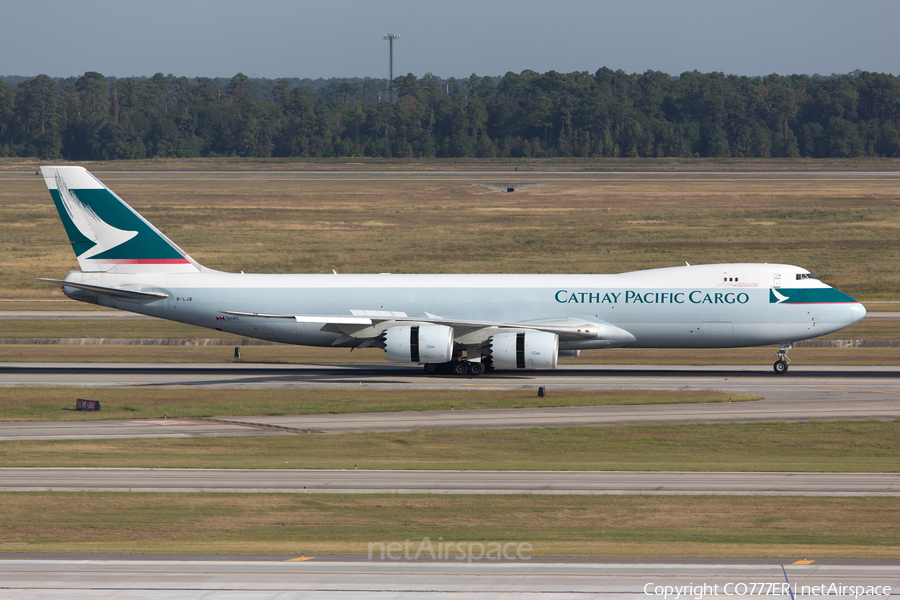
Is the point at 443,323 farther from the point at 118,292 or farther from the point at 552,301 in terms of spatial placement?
the point at 118,292

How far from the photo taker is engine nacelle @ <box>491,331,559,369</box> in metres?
46.2

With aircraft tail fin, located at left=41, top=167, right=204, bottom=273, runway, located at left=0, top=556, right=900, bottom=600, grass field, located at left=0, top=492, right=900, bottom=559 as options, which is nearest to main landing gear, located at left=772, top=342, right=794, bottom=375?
grass field, located at left=0, top=492, right=900, bottom=559

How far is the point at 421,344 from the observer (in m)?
46.9

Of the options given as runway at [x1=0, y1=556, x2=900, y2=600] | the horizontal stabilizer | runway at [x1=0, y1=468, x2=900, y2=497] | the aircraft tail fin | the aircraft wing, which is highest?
the aircraft tail fin

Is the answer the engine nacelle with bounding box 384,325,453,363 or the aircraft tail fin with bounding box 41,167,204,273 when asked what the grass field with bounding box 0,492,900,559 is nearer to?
the engine nacelle with bounding box 384,325,453,363

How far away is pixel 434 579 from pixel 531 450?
14.4 m

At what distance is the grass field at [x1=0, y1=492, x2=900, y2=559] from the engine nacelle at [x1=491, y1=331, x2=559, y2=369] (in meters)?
20.1

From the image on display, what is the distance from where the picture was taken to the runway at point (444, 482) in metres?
27.0

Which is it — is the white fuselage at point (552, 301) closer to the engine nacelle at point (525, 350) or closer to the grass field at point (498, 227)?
the engine nacelle at point (525, 350)

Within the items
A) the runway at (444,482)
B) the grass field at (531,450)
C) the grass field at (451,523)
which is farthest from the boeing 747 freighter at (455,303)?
the grass field at (451,523)

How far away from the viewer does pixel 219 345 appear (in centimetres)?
6034

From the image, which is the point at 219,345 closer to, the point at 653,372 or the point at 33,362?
the point at 33,362

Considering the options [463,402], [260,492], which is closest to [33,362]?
[463,402]

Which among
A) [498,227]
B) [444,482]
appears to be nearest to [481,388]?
[444,482]
